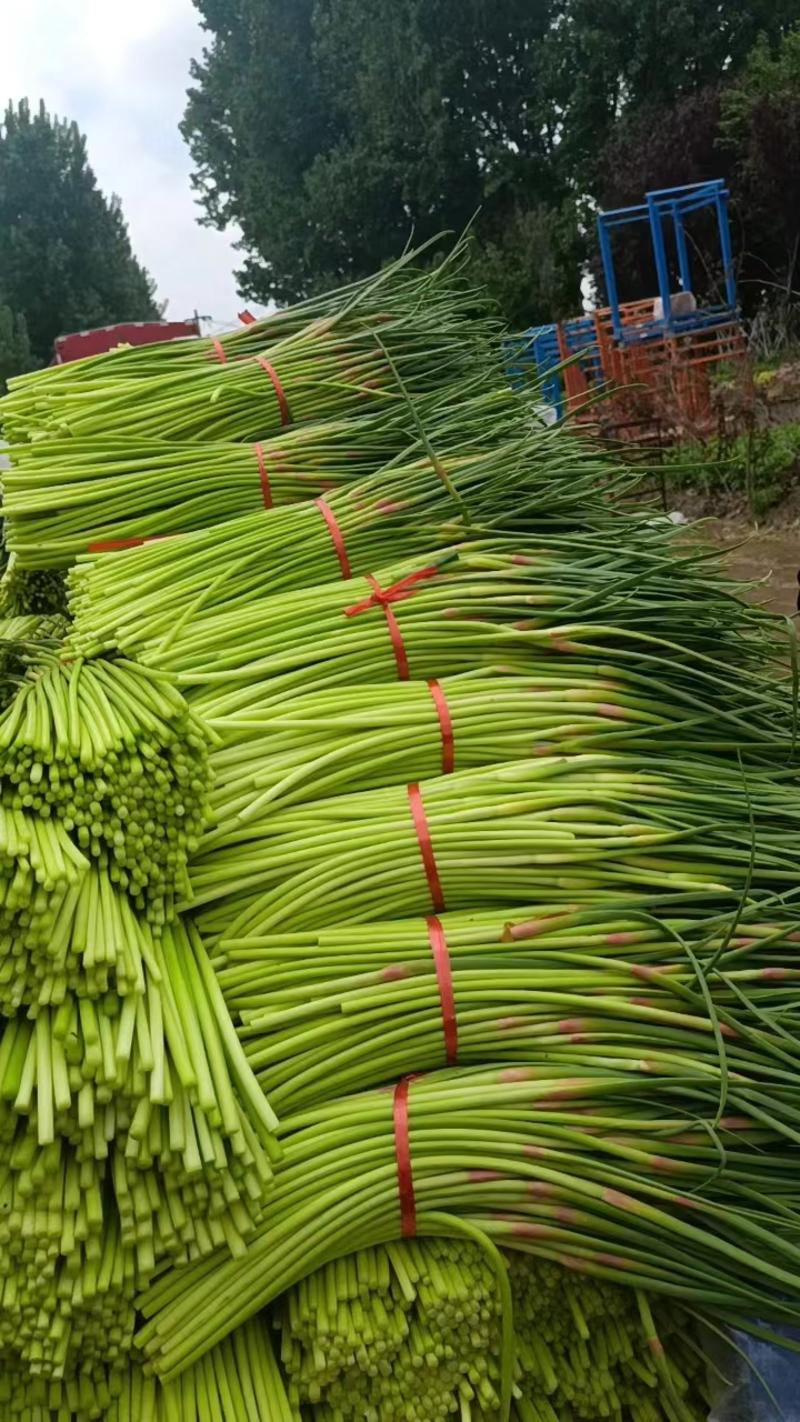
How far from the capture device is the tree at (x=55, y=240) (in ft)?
90.6

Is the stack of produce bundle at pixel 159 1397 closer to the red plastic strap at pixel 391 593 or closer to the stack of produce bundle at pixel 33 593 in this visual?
the red plastic strap at pixel 391 593

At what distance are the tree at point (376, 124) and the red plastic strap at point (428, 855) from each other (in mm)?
23366

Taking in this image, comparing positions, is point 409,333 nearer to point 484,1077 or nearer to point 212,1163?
point 484,1077

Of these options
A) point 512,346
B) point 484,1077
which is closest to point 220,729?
point 484,1077

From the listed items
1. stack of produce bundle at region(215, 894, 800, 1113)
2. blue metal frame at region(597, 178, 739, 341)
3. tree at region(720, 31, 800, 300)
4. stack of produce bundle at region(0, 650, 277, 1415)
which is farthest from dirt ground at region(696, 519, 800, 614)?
tree at region(720, 31, 800, 300)

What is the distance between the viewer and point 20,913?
1129 millimetres

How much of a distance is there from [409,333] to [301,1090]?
1.58m

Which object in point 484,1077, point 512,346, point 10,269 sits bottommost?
point 484,1077

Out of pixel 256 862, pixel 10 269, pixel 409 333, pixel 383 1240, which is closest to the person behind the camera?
pixel 383 1240

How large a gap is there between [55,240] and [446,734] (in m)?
30.6

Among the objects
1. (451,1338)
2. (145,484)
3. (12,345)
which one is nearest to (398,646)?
(145,484)

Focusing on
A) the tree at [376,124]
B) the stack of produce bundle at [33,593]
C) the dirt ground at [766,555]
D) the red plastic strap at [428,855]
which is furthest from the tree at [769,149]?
the red plastic strap at [428,855]

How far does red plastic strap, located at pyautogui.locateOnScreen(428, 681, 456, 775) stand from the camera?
1.52m

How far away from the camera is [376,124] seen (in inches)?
963
